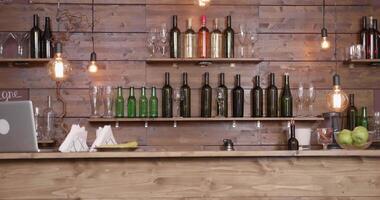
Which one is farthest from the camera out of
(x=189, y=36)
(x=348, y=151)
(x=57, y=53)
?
(x=189, y=36)

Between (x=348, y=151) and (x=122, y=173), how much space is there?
3.64ft

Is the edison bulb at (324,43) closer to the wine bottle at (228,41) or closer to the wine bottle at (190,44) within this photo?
the wine bottle at (228,41)

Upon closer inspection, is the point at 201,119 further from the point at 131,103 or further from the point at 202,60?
the point at 131,103

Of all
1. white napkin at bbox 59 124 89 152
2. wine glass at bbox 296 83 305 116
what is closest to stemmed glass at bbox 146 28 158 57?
wine glass at bbox 296 83 305 116

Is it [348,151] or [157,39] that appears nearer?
[348,151]

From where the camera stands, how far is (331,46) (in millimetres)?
4711

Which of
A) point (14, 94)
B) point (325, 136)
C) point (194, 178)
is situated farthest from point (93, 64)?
point (325, 136)

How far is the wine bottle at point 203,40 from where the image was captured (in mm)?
4477

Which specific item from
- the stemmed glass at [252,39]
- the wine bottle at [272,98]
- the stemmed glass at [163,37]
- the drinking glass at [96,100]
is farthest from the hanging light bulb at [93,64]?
the wine bottle at [272,98]

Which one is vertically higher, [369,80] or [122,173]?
[369,80]

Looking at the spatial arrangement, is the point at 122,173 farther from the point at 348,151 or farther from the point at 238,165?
the point at 348,151

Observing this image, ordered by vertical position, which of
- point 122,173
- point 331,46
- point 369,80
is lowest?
point 122,173

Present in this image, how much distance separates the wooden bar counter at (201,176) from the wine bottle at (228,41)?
178cm

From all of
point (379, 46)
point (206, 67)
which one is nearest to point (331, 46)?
point (379, 46)
